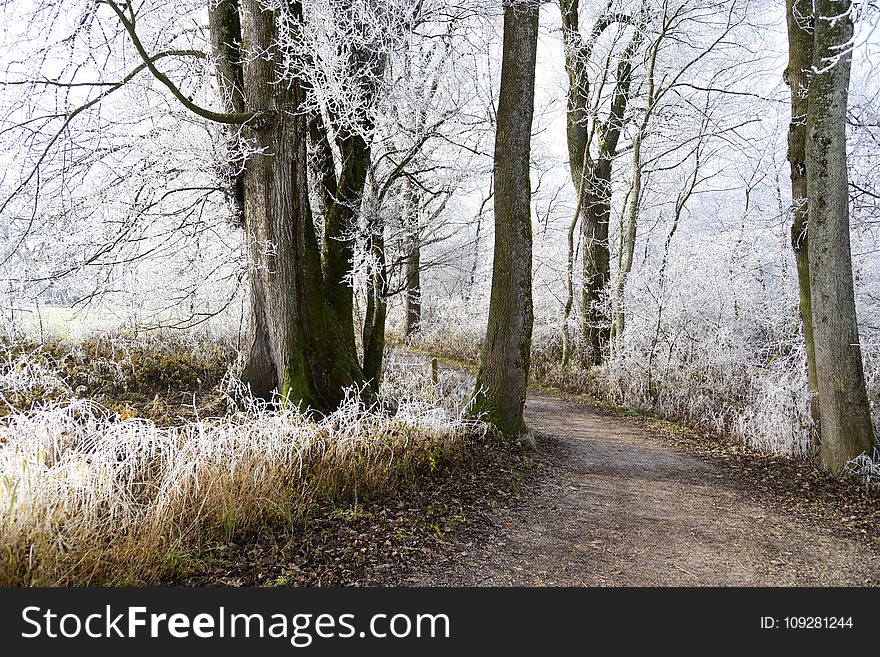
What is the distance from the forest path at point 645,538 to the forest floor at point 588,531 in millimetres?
13

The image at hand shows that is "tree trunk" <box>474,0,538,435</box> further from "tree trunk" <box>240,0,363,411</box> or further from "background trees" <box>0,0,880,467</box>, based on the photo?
"tree trunk" <box>240,0,363,411</box>

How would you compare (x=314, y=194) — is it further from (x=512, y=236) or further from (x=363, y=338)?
(x=512, y=236)

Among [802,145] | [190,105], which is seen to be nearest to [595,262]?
[802,145]

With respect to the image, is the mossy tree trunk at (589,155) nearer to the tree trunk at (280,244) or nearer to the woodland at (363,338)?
the woodland at (363,338)

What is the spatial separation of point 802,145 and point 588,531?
192 inches

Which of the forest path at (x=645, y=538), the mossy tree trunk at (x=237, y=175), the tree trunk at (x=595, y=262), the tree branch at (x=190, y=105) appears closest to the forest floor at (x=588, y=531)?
the forest path at (x=645, y=538)

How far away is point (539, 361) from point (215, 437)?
33.2 ft

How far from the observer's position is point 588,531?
14.0 feet

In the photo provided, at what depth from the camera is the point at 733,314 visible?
9.05 meters

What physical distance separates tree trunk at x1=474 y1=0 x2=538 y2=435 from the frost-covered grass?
→ 4.44 feet

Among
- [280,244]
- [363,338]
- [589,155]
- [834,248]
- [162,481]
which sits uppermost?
[589,155]

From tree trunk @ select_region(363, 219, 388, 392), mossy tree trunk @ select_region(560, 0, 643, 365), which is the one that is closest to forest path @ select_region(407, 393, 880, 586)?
tree trunk @ select_region(363, 219, 388, 392)

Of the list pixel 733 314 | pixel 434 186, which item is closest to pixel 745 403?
pixel 733 314

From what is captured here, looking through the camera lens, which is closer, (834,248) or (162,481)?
(162,481)
